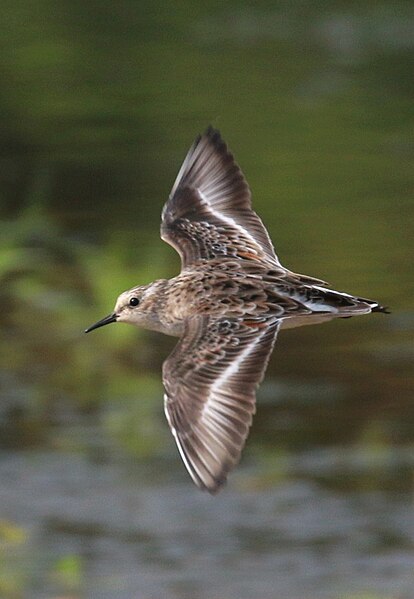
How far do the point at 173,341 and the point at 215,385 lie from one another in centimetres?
367

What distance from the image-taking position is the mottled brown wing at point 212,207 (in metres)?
7.93

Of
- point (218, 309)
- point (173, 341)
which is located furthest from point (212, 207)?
point (173, 341)

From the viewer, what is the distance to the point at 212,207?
8.16m

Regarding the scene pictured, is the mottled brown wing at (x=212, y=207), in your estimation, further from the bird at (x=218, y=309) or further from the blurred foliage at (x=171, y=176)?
the blurred foliage at (x=171, y=176)

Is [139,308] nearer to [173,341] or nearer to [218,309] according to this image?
[218,309]

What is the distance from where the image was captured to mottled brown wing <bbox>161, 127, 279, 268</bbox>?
26.0 ft

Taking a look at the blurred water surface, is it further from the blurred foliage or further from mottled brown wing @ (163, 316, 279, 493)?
mottled brown wing @ (163, 316, 279, 493)

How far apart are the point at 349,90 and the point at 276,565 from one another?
23.0ft

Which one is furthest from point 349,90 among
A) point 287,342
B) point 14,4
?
point 287,342

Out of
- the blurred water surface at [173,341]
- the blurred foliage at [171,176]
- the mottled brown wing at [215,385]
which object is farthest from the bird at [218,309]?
the blurred foliage at [171,176]

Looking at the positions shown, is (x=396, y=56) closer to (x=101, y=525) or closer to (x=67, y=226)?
(x=67, y=226)

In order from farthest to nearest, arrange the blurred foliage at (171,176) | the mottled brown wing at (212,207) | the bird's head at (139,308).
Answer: the blurred foliage at (171,176)
the mottled brown wing at (212,207)
the bird's head at (139,308)

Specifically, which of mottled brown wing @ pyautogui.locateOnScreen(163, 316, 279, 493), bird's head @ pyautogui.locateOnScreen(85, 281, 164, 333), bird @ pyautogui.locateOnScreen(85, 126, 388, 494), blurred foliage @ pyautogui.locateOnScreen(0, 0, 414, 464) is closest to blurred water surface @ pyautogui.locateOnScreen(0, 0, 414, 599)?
blurred foliage @ pyautogui.locateOnScreen(0, 0, 414, 464)

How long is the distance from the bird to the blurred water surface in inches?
56.3
